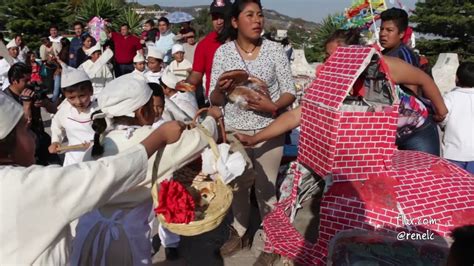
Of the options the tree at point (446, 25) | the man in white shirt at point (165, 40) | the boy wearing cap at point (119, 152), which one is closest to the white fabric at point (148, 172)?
the boy wearing cap at point (119, 152)

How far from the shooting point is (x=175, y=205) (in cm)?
221

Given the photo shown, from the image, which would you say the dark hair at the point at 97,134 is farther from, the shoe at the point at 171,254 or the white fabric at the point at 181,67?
the white fabric at the point at 181,67

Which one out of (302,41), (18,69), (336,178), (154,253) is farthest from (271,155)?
(302,41)

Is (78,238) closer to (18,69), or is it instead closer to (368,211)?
(368,211)

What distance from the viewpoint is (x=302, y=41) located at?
1114 inches

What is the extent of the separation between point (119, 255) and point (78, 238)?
0.25 meters

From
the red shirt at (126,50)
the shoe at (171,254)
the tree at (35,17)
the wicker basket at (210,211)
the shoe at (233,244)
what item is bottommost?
the tree at (35,17)

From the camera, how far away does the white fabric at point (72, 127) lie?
13.6 feet

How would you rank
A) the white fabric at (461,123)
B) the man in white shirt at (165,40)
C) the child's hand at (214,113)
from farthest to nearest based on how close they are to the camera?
the man in white shirt at (165,40), the white fabric at (461,123), the child's hand at (214,113)

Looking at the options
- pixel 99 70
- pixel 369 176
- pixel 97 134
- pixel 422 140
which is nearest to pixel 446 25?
pixel 99 70

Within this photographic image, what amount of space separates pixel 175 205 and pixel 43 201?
0.67 m

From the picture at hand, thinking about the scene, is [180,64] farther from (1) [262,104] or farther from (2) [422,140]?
(2) [422,140]

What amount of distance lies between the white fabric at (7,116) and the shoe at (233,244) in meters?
2.49

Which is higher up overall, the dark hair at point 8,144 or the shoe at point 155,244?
the dark hair at point 8,144
